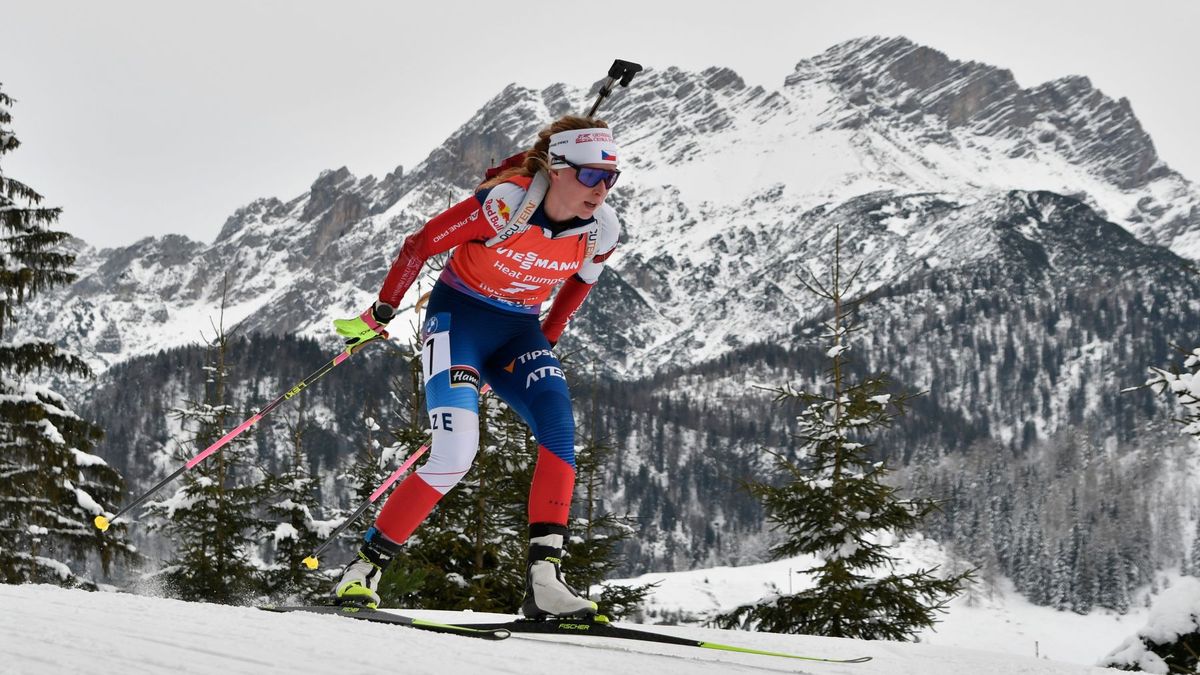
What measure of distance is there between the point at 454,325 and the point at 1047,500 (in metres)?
176

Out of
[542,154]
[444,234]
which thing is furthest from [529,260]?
[542,154]

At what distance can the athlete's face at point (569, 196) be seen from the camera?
4727 millimetres

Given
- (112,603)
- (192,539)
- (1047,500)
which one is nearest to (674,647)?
(112,603)

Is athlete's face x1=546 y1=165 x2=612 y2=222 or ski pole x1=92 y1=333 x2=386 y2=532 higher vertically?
athlete's face x1=546 y1=165 x2=612 y2=222

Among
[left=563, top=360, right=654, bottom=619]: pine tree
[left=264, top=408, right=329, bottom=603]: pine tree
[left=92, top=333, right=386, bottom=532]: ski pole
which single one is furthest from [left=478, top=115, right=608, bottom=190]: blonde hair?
[left=264, top=408, right=329, bottom=603]: pine tree

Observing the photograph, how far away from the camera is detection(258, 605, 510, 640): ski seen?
159 inches

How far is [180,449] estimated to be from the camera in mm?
22781

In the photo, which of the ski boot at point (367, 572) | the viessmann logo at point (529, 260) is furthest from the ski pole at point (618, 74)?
the ski boot at point (367, 572)

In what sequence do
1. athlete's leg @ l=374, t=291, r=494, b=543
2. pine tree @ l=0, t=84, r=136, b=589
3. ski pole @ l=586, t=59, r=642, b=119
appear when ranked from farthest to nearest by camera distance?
1. pine tree @ l=0, t=84, r=136, b=589
2. ski pole @ l=586, t=59, r=642, b=119
3. athlete's leg @ l=374, t=291, r=494, b=543

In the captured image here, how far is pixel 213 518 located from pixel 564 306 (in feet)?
57.4

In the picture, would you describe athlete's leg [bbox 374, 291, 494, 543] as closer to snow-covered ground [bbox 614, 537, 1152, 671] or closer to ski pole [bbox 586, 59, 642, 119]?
ski pole [bbox 586, 59, 642, 119]

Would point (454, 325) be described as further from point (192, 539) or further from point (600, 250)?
point (192, 539)

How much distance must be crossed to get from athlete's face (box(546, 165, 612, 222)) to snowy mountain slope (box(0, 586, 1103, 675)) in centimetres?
192

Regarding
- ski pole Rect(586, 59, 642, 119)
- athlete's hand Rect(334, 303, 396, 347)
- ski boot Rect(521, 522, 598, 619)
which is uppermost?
ski pole Rect(586, 59, 642, 119)
